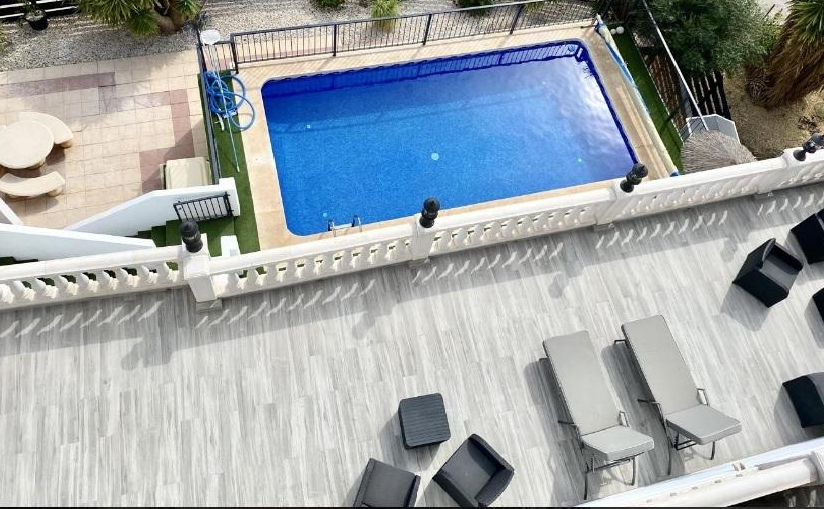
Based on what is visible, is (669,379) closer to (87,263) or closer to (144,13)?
(87,263)

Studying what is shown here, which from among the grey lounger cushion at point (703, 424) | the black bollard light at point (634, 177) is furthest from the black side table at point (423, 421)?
the black bollard light at point (634, 177)

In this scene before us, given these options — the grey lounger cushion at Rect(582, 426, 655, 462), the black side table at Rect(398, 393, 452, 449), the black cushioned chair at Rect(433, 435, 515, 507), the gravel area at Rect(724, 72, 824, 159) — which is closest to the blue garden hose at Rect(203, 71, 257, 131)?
the black side table at Rect(398, 393, 452, 449)

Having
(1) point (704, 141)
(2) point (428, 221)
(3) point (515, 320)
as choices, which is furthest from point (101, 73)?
(1) point (704, 141)

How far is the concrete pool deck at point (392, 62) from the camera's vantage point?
12.8 m

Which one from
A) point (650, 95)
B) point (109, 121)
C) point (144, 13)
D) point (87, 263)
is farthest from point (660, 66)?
point (87, 263)

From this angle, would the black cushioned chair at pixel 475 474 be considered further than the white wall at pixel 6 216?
No

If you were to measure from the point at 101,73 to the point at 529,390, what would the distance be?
43.1ft

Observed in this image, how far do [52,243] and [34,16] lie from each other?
789 cm

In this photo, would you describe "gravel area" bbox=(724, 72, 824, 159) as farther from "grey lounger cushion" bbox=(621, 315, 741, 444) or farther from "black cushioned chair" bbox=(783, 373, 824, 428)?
"grey lounger cushion" bbox=(621, 315, 741, 444)

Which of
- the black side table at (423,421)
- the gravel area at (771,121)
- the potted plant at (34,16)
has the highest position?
the potted plant at (34,16)

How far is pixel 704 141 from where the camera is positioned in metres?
11.6

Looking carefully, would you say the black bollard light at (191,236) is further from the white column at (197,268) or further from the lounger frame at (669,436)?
the lounger frame at (669,436)

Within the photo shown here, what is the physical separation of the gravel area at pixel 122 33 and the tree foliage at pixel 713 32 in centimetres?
859

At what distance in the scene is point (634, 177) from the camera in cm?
892
